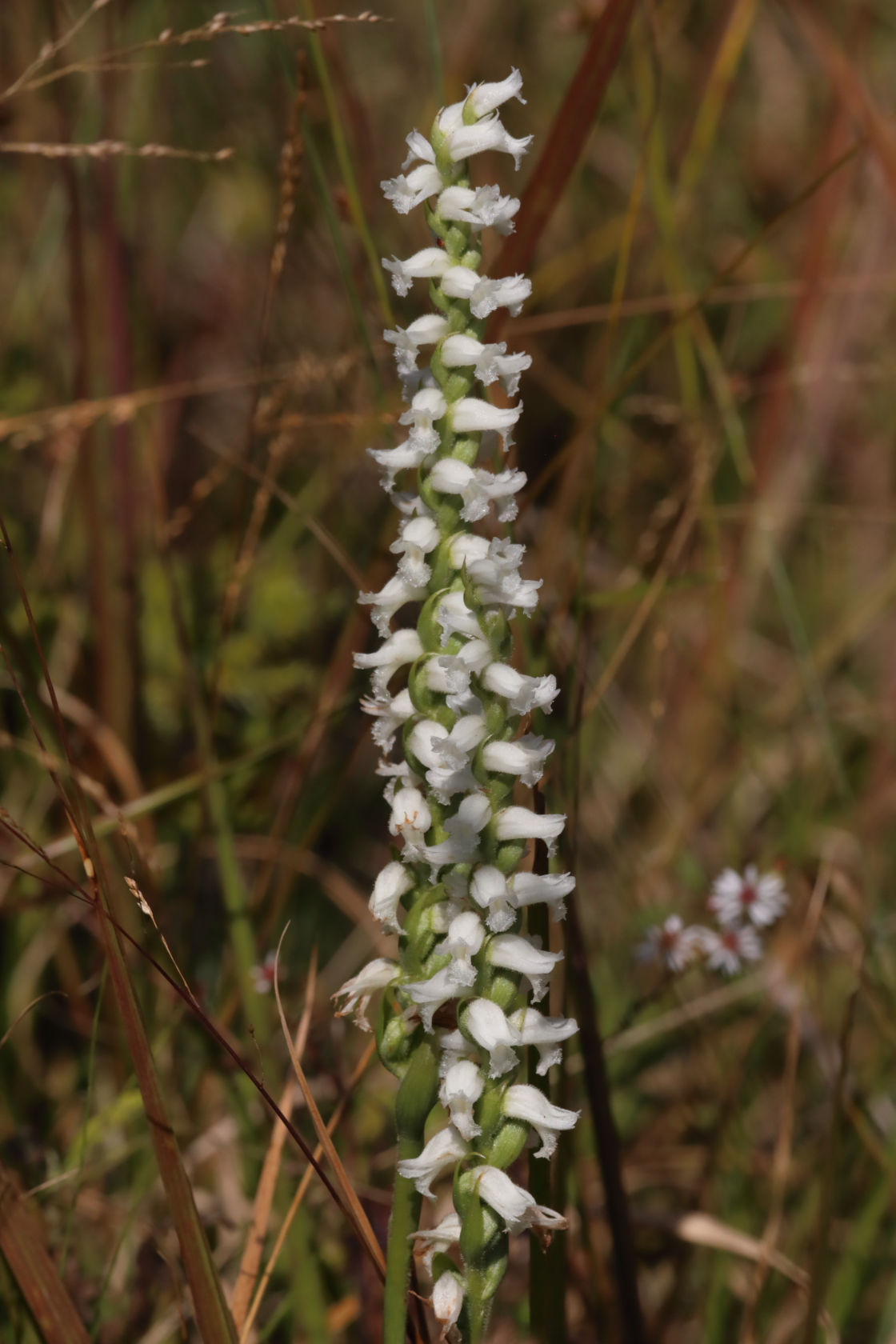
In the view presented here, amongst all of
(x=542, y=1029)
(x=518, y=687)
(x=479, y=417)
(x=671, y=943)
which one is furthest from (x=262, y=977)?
(x=479, y=417)

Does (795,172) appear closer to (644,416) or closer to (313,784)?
(644,416)

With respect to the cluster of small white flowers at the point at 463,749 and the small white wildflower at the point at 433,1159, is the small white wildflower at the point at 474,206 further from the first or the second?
the small white wildflower at the point at 433,1159

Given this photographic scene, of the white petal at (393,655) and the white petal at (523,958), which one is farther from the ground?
the white petal at (393,655)

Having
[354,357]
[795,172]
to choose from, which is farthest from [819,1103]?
[795,172]

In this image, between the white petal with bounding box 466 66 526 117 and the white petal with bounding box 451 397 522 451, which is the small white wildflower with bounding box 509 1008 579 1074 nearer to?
the white petal with bounding box 451 397 522 451

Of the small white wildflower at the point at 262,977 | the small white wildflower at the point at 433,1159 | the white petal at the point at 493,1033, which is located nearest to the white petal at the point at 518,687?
the white petal at the point at 493,1033

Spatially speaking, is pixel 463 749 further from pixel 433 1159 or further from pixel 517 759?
pixel 433 1159

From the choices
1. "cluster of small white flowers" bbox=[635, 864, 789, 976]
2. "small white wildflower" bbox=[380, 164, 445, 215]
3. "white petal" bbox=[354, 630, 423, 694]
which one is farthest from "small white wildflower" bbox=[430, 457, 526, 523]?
"cluster of small white flowers" bbox=[635, 864, 789, 976]
